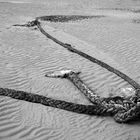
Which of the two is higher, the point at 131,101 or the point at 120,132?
the point at 131,101

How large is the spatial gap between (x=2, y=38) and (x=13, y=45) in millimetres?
1039

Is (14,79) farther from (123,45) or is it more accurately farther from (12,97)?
(123,45)

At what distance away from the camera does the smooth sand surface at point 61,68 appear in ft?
14.8

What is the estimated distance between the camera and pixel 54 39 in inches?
403

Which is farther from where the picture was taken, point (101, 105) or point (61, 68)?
point (61, 68)

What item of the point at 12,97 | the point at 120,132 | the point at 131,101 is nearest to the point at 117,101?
the point at 131,101

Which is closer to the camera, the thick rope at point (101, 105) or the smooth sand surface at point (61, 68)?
the smooth sand surface at point (61, 68)

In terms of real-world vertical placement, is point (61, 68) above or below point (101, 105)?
below

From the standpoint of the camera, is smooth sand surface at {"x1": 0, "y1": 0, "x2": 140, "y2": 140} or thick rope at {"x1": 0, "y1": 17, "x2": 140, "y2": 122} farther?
thick rope at {"x1": 0, "y1": 17, "x2": 140, "y2": 122}

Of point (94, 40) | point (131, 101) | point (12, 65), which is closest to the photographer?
point (131, 101)

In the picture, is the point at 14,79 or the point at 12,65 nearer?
the point at 14,79

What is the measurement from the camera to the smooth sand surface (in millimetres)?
4496

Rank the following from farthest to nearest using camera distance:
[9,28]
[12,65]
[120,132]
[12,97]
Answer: [9,28] → [12,65] → [12,97] → [120,132]

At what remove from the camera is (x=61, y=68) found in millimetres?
7457
